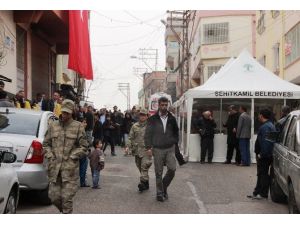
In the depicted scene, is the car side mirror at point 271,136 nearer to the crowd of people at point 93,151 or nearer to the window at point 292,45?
the crowd of people at point 93,151

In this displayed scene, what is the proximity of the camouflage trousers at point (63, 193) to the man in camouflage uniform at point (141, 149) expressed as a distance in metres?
3.54

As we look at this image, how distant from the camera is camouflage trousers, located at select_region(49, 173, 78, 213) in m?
6.57

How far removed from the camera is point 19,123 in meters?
8.22

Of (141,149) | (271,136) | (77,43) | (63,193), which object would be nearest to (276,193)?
(271,136)

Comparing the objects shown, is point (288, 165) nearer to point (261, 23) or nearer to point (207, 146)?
point (207, 146)

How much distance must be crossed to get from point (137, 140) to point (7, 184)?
14.7 ft

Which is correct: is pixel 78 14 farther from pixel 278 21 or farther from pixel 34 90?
pixel 278 21

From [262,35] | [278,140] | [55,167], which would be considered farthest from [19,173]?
[262,35]

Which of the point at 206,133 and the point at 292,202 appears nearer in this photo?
the point at 292,202

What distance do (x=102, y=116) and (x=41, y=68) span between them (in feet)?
14.8

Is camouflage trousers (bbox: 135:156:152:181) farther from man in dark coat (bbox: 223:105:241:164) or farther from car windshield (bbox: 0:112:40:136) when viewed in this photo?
man in dark coat (bbox: 223:105:241:164)

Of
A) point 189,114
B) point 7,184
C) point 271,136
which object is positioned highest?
point 189,114

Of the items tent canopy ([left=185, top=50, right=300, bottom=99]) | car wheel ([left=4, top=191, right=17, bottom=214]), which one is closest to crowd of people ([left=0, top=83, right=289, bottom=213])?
car wheel ([left=4, top=191, right=17, bottom=214])

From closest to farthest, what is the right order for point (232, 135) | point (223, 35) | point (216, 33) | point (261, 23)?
point (232, 135) < point (261, 23) < point (223, 35) < point (216, 33)
